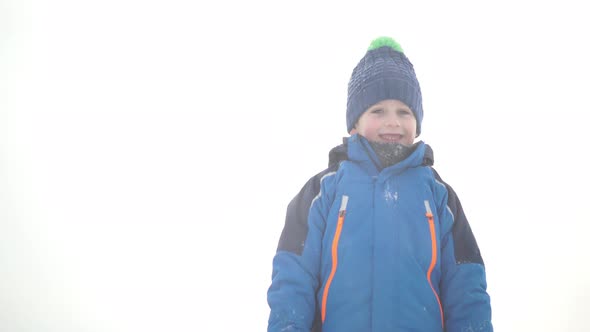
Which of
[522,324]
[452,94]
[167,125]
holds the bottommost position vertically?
[522,324]

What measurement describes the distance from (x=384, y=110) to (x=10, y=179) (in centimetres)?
561

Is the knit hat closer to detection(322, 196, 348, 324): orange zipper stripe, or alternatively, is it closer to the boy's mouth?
the boy's mouth

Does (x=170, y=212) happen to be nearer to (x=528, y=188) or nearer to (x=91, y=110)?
(x=528, y=188)

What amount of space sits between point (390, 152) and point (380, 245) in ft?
1.25

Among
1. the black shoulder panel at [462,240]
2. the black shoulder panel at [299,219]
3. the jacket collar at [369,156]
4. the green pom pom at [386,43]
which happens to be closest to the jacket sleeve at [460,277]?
the black shoulder panel at [462,240]

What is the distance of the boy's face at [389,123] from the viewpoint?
4.10 ft

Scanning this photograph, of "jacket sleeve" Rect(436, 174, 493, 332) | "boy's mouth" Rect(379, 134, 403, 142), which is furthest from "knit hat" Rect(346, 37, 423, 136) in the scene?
"jacket sleeve" Rect(436, 174, 493, 332)

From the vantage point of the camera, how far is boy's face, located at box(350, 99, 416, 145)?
4.10 feet

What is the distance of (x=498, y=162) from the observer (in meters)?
4.41

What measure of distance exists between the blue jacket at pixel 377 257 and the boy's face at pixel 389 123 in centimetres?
10

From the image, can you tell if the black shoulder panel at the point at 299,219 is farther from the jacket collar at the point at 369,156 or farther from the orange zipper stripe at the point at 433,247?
the orange zipper stripe at the point at 433,247

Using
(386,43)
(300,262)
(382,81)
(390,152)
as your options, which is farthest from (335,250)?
(386,43)

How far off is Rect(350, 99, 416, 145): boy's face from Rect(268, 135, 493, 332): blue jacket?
100 mm

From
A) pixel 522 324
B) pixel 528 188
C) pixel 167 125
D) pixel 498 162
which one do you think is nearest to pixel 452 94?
pixel 498 162
